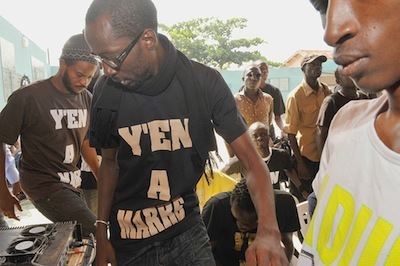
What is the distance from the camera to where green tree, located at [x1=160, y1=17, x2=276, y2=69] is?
23.8 m

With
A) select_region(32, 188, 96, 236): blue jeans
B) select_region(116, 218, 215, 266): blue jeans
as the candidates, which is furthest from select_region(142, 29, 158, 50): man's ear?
select_region(32, 188, 96, 236): blue jeans

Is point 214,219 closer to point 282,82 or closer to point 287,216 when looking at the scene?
point 287,216

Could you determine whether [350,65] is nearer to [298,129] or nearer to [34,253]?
[34,253]

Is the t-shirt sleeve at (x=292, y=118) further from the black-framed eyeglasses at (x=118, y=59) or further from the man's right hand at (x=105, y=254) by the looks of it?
the black-framed eyeglasses at (x=118, y=59)

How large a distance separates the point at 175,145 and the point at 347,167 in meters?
1.02

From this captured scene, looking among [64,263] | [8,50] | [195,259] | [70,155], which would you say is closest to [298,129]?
[70,155]

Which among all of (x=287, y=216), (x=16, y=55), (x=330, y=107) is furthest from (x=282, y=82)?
(x=287, y=216)

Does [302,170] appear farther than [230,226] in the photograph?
Yes

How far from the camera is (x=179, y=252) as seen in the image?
6.17 ft

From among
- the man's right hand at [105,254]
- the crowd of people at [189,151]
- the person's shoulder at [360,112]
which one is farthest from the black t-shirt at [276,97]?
the person's shoulder at [360,112]

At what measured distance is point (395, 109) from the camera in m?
0.89

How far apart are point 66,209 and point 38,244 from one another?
108 centimetres

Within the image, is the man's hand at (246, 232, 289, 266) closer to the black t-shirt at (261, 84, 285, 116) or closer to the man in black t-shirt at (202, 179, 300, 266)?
the man in black t-shirt at (202, 179, 300, 266)

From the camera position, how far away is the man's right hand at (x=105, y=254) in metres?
1.99
